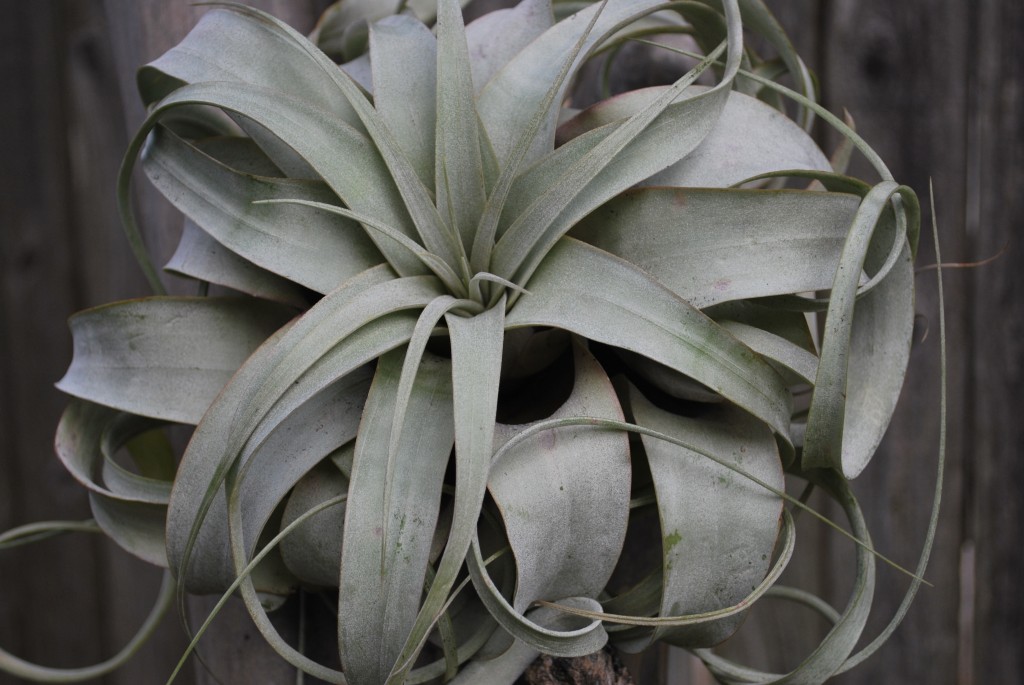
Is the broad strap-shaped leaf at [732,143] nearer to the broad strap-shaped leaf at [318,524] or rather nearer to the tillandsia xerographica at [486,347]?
the tillandsia xerographica at [486,347]

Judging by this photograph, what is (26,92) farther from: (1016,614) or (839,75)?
(1016,614)

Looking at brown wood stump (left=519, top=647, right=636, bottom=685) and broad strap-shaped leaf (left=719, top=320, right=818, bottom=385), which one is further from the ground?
broad strap-shaped leaf (left=719, top=320, right=818, bottom=385)

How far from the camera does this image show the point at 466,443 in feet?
1.13

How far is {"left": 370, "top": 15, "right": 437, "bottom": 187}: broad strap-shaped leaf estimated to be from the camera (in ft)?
1.44

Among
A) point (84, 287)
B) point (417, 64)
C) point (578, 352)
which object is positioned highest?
point (417, 64)

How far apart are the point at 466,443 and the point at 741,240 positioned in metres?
0.16

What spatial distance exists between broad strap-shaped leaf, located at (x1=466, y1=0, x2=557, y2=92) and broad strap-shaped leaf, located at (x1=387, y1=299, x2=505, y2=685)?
179 mm

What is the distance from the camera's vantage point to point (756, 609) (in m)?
0.82

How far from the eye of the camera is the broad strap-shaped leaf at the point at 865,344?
0.36 meters

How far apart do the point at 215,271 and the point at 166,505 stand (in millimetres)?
124

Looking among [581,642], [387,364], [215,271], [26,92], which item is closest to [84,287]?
[26,92]

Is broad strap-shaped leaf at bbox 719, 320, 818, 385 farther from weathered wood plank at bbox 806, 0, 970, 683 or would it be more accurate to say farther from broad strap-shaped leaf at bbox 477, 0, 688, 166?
weathered wood plank at bbox 806, 0, 970, 683

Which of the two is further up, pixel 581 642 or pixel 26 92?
pixel 26 92

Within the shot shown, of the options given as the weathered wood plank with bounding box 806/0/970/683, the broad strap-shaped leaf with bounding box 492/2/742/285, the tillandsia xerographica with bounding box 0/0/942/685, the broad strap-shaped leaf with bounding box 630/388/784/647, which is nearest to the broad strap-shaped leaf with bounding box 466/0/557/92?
the tillandsia xerographica with bounding box 0/0/942/685
